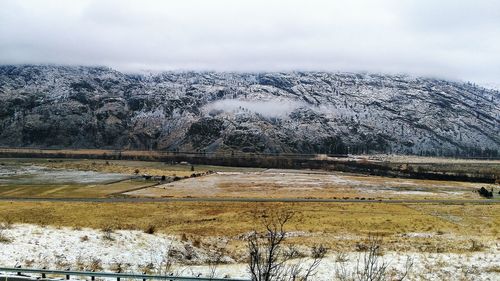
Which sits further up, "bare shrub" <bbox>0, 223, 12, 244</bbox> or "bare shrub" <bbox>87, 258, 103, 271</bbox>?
"bare shrub" <bbox>0, 223, 12, 244</bbox>

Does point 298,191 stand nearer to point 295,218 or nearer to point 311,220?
point 295,218

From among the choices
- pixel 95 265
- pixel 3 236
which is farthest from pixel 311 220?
pixel 3 236

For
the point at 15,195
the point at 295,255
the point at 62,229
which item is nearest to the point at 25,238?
the point at 62,229

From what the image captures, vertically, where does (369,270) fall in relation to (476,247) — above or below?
above

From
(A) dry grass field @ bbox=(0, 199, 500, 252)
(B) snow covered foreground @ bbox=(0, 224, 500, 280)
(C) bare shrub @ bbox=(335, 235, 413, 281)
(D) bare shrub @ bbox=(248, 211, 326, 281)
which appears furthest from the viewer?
(A) dry grass field @ bbox=(0, 199, 500, 252)

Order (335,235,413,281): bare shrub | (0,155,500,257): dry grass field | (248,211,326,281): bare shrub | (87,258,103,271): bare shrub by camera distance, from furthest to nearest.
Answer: (0,155,500,257): dry grass field → (87,258,103,271): bare shrub → (335,235,413,281): bare shrub → (248,211,326,281): bare shrub

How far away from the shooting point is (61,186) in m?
126

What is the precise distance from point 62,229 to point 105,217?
30155 millimetres

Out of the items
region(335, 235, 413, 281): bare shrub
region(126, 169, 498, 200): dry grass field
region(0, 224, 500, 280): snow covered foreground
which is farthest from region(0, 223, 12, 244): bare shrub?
region(126, 169, 498, 200): dry grass field

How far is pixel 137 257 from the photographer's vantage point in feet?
110

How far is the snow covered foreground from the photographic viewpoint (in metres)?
28.8

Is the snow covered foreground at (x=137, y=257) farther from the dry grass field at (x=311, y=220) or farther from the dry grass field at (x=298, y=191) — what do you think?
the dry grass field at (x=298, y=191)

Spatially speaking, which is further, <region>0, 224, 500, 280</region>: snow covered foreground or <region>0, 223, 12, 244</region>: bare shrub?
<region>0, 223, 12, 244</region>: bare shrub

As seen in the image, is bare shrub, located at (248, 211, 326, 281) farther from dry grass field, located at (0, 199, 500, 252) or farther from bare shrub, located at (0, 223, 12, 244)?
bare shrub, located at (0, 223, 12, 244)
